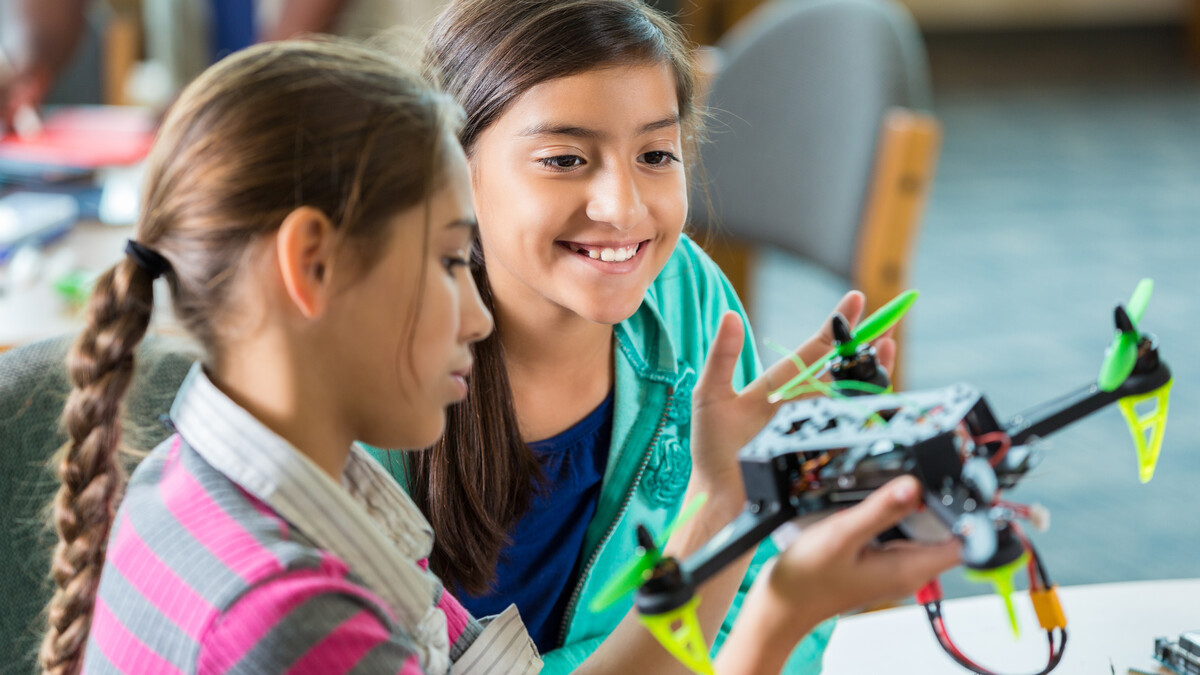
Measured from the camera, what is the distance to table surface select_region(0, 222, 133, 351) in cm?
152

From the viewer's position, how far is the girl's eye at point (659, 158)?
98 cm

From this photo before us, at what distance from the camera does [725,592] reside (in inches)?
33.9

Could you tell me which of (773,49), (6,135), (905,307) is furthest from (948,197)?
(905,307)

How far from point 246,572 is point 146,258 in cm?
21

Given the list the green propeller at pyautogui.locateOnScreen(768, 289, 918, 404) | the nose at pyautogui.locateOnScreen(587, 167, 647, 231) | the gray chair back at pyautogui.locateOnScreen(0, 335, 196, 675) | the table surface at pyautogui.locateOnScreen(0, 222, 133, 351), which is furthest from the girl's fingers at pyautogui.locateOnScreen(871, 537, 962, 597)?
the table surface at pyautogui.locateOnScreen(0, 222, 133, 351)

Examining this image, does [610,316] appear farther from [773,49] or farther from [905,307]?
[773,49]

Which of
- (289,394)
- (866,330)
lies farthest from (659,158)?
(289,394)

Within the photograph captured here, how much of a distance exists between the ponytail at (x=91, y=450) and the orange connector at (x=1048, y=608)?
53cm

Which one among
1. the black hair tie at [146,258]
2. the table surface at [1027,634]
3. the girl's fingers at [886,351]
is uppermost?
the black hair tie at [146,258]

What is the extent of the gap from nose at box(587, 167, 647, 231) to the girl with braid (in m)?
0.22

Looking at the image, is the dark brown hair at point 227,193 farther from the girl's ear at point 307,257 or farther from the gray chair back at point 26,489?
the gray chair back at point 26,489

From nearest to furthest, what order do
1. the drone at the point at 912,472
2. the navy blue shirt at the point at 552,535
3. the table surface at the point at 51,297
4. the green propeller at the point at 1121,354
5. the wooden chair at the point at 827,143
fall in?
the drone at the point at 912,472 < the green propeller at the point at 1121,354 < the navy blue shirt at the point at 552,535 < the table surface at the point at 51,297 < the wooden chair at the point at 827,143

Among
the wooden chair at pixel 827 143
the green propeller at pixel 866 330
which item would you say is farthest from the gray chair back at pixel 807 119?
the green propeller at pixel 866 330

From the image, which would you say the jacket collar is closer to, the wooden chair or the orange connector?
the orange connector
